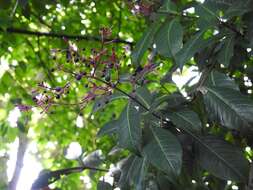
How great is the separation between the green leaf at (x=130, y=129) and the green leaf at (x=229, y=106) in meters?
0.17

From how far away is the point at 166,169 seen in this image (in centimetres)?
87

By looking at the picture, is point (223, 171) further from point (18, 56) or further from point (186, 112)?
point (18, 56)

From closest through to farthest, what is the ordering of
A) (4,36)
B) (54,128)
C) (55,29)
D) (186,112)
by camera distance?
(186,112)
(4,36)
(55,29)
(54,128)

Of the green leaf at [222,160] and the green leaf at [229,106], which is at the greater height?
the green leaf at [229,106]

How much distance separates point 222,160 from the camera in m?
0.97

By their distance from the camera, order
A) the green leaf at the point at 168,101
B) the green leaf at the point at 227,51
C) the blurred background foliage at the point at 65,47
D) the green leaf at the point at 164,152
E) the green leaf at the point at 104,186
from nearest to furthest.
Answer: the green leaf at the point at 164,152 < the green leaf at the point at 168,101 < the green leaf at the point at 227,51 < the green leaf at the point at 104,186 < the blurred background foliage at the point at 65,47

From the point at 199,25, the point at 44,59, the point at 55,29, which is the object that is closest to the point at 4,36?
the point at 55,29

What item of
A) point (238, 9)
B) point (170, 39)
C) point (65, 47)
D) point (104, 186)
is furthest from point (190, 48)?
point (65, 47)

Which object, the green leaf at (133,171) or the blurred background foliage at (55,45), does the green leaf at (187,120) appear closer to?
the green leaf at (133,171)

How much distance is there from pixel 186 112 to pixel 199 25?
216 millimetres

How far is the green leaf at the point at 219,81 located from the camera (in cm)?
105

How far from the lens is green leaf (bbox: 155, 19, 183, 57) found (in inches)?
41.2

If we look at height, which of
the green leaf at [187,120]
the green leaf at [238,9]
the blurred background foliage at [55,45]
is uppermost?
the blurred background foliage at [55,45]

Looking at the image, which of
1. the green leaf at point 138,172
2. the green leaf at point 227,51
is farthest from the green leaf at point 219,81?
the green leaf at point 138,172
